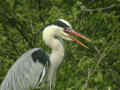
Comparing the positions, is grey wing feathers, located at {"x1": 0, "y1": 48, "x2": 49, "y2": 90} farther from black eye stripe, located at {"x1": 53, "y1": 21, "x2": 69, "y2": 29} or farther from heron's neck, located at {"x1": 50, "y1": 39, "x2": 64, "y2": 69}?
black eye stripe, located at {"x1": 53, "y1": 21, "x2": 69, "y2": 29}

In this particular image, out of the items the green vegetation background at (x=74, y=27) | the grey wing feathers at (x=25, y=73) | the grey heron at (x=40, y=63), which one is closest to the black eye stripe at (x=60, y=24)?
the grey heron at (x=40, y=63)

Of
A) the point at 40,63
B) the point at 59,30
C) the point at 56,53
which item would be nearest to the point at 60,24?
the point at 59,30

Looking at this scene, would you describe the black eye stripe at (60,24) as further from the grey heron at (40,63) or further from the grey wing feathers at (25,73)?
the grey wing feathers at (25,73)

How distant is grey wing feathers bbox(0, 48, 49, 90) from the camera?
4.54 meters

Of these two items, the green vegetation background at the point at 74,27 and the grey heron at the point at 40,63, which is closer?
the grey heron at the point at 40,63

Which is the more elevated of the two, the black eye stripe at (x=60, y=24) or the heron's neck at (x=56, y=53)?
the black eye stripe at (x=60, y=24)

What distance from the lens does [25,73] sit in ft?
15.2

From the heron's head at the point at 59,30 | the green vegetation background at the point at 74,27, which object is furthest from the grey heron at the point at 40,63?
A: the green vegetation background at the point at 74,27

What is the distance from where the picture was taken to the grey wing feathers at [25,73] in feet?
14.9

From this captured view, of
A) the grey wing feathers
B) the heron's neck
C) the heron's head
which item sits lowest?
the grey wing feathers

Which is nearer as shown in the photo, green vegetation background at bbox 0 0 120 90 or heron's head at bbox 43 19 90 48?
heron's head at bbox 43 19 90 48

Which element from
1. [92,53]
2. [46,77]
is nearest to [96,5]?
[92,53]

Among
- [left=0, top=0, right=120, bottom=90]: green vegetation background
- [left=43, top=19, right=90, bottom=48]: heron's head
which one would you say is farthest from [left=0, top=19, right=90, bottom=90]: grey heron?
[left=0, top=0, right=120, bottom=90]: green vegetation background

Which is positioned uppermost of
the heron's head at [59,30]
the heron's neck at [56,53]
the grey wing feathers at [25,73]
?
the heron's head at [59,30]
